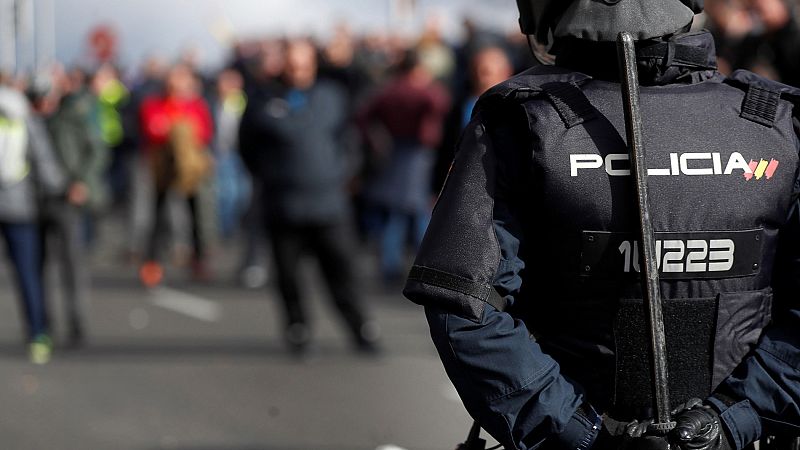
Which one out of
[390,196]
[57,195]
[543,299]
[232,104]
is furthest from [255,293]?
[543,299]

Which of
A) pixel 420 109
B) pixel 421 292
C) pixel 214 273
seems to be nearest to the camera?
pixel 421 292

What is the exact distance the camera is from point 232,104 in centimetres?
1716

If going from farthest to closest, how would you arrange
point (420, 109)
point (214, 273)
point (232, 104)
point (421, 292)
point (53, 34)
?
point (53, 34), point (232, 104), point (214, 273), point (420, 109), point (421, 292)

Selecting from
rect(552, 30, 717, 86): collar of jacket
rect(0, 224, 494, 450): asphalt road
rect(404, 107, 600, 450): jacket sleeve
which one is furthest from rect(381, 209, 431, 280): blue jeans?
rect(404, 107, 600, 450): jacket sleeve

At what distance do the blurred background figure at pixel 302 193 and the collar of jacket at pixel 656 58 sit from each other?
6.29 m

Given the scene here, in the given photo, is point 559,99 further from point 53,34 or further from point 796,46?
point 53,34

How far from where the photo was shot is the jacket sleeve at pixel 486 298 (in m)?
2.66

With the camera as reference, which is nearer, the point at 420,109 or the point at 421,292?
the point at 421,292

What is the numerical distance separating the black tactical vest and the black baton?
61 millimetres

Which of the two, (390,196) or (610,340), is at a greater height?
(610,340)

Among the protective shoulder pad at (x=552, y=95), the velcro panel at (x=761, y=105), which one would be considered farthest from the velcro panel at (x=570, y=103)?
the velcro panel at (x=761, y=105)

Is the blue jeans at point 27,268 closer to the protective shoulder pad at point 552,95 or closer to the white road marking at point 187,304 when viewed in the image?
the white road marking at point 187,304

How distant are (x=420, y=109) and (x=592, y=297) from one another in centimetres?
957

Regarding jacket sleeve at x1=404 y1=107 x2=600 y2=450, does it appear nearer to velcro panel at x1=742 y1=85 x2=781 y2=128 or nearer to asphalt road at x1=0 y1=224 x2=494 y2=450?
velcro panel at x1=742 y1=85 x2=781 y2=128
